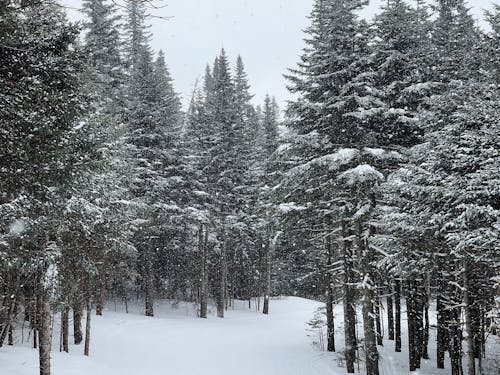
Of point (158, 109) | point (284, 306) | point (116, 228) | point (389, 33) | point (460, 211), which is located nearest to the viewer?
point (460, 211)

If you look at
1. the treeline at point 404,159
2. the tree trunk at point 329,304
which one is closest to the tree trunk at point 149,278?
the treeline at point 404,159

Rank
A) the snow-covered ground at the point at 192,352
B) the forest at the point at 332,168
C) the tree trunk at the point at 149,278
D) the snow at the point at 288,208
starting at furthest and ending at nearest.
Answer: the tree trunk at the point at 149,278 → the snow at the point at 288,208 → the snow-covered ground at the point at 192,352 → the forest at the point at 332,168

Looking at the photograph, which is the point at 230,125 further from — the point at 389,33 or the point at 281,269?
the point at 281,269

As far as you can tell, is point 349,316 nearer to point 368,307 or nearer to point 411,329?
point 368,307

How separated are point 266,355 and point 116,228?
946 cm

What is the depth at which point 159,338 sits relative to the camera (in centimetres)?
2227

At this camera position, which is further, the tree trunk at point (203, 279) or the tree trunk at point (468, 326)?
the tree trunk at point (203, 279)

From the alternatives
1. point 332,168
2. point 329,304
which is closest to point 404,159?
point 332,168

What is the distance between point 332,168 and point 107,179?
8.21 metres

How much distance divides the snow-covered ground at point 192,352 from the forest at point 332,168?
0.84 meters

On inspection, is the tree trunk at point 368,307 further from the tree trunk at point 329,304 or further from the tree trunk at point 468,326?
the tree trunk at point 329,304

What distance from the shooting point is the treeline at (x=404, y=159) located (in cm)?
1227

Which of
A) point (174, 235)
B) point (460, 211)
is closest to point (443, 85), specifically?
point (460, 211)

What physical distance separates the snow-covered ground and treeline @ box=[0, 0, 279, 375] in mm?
1187
